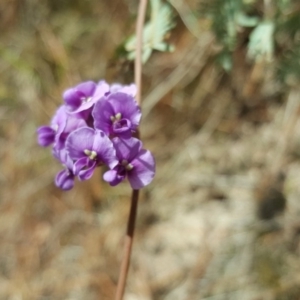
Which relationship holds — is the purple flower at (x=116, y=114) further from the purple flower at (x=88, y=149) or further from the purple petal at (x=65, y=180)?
the purple petal at (x=65, y=180)

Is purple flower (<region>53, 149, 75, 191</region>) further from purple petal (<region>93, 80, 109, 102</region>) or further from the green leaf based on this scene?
the green leaf

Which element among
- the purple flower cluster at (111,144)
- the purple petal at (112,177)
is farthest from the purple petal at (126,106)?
the purple petal at (112,177)

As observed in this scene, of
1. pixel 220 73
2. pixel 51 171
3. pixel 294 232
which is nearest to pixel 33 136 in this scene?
pixel 51 171

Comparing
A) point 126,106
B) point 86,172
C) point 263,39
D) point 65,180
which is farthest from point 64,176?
point 263,39

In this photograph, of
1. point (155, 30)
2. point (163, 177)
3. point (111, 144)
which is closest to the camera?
point (111, 144)

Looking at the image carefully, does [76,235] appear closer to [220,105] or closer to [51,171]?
[51,171]

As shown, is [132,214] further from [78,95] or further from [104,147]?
[78,95]

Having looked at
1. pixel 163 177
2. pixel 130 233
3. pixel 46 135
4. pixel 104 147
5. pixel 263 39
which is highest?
pixel 163 177
